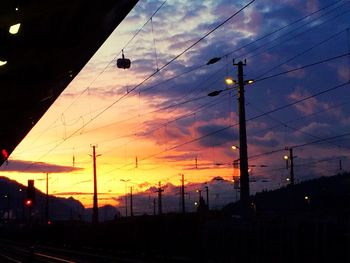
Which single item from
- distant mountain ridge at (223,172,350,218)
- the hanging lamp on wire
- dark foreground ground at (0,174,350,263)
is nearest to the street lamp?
dark foreground ground at (0,174,350,263)

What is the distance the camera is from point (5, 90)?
69.3 ft

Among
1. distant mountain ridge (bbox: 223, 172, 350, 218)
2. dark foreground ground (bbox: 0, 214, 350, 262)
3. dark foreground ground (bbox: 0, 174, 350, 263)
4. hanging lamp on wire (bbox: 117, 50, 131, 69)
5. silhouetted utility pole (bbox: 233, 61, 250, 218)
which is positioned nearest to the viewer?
hanging lamp on wire (bbox: 117, 50, 131, 69)

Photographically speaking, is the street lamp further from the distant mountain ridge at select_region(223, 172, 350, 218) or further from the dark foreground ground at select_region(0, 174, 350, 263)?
the distant mountain ridge at select_region(223, 172, 350, 218)

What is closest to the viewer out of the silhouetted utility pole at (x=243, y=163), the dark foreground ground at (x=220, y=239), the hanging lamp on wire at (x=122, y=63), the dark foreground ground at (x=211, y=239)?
the hanging lamp on wire at (x=122, y=63)

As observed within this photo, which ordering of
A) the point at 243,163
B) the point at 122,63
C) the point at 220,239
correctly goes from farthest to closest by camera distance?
1. the point at 243,163
2. the point at 220,239
3. the point at 122,63

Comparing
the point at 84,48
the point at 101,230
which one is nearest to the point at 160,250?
the point at 101,230

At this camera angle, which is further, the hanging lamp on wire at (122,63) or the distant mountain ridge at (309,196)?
the distant mountain ridge at (309,196)

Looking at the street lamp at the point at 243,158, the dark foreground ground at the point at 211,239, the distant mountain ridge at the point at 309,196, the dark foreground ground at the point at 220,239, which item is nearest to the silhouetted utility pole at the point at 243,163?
the street lamp at the point at 243,158

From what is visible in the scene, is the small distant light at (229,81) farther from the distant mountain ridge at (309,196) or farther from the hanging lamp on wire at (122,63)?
the distant mountain ridge at (309,196)

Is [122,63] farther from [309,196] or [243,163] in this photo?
[309,196]

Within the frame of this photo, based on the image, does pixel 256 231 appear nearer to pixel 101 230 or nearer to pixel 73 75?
pixel 73 75

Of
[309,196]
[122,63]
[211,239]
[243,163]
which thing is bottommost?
[211,239]

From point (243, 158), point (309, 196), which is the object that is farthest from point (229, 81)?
point (309, 196)

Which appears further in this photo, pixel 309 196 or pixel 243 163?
pixel 309 196
